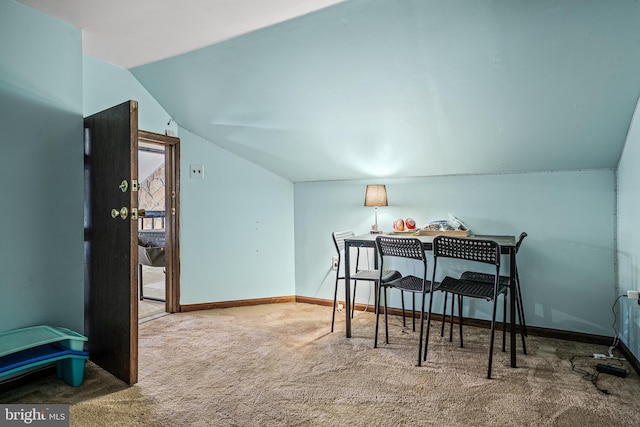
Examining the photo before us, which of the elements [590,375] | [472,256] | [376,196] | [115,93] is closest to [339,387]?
[472,256]

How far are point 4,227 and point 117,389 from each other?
3.73 ft

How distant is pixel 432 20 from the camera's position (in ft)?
6.51

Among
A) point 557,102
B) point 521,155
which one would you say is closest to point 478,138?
point 521,155

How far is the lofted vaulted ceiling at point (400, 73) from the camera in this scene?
193cm

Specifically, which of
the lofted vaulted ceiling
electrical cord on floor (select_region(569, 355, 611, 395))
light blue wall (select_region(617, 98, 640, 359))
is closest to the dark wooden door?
the lofted vaulted ceiling

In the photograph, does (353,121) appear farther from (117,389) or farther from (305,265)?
(117,389)

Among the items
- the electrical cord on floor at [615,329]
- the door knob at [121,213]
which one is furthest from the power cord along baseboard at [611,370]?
the door knob at [121,213]

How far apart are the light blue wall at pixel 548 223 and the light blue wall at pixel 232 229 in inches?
49.6

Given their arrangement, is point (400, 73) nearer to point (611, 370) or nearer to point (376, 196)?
point (376, 196)

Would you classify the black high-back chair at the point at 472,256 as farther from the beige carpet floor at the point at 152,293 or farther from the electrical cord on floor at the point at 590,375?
the beige carpet floor at the point at 152,293

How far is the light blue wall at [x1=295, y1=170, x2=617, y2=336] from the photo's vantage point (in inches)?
105

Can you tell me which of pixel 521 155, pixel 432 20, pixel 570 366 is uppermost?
pixel 432 20

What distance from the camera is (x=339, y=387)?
80.8 inches

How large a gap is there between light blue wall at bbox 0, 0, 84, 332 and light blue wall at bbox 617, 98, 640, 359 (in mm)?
3582
